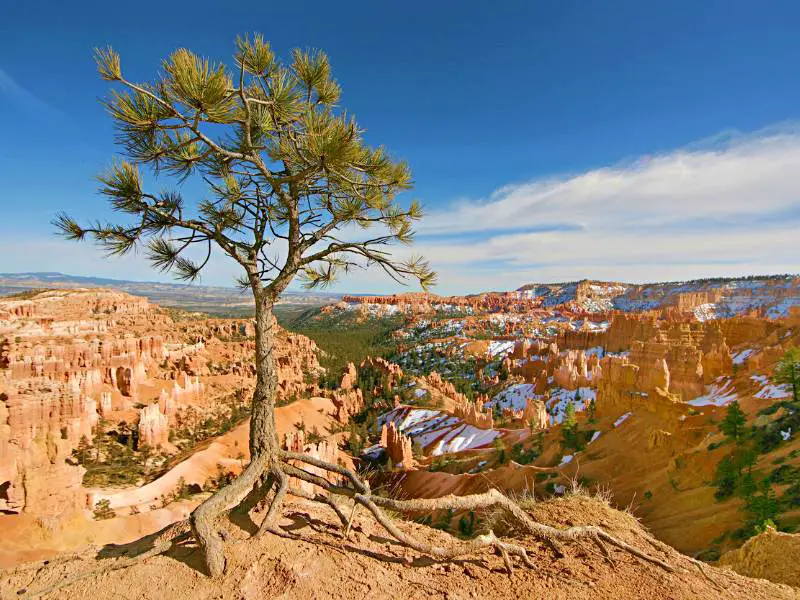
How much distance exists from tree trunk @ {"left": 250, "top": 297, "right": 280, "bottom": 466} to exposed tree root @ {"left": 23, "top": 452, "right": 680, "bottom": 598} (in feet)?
0.40

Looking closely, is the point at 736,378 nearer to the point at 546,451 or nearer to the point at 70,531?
the point at 546,451

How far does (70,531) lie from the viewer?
46.6 ft

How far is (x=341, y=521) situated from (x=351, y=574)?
63cm

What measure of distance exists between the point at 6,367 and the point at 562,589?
168 ft

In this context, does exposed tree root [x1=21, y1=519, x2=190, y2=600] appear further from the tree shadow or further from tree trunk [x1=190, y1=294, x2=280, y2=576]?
tree trunk [x1=190, y1=294, x2=280, y2=576]

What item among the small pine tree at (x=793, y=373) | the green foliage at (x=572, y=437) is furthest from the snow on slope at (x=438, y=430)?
the small pine tree at (x=793, y=373)

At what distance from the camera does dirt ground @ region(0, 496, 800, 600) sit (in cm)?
269

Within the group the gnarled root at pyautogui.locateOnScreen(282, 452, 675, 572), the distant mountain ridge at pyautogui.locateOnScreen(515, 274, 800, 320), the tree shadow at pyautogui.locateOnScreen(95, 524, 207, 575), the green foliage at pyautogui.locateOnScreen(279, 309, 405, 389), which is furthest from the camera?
the distant mountain ridge at pyautogui.locateOnScreen(515, 274, 800, 320)

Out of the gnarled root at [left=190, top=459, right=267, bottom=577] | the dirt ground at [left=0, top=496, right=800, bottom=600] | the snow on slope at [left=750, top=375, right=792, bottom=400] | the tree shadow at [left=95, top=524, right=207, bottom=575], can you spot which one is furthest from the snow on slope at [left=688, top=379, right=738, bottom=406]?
the tree shadow at [left=95, top=524, right=207, bottom=575]

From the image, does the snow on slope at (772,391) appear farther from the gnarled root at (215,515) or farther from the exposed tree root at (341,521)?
the gnarled root at (215,515)

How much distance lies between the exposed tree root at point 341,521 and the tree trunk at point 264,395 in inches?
4.8

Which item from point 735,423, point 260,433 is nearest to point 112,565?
point 260,433

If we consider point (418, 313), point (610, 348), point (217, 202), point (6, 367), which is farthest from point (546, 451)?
point (418, 313)

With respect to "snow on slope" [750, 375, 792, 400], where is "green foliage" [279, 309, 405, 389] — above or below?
below
